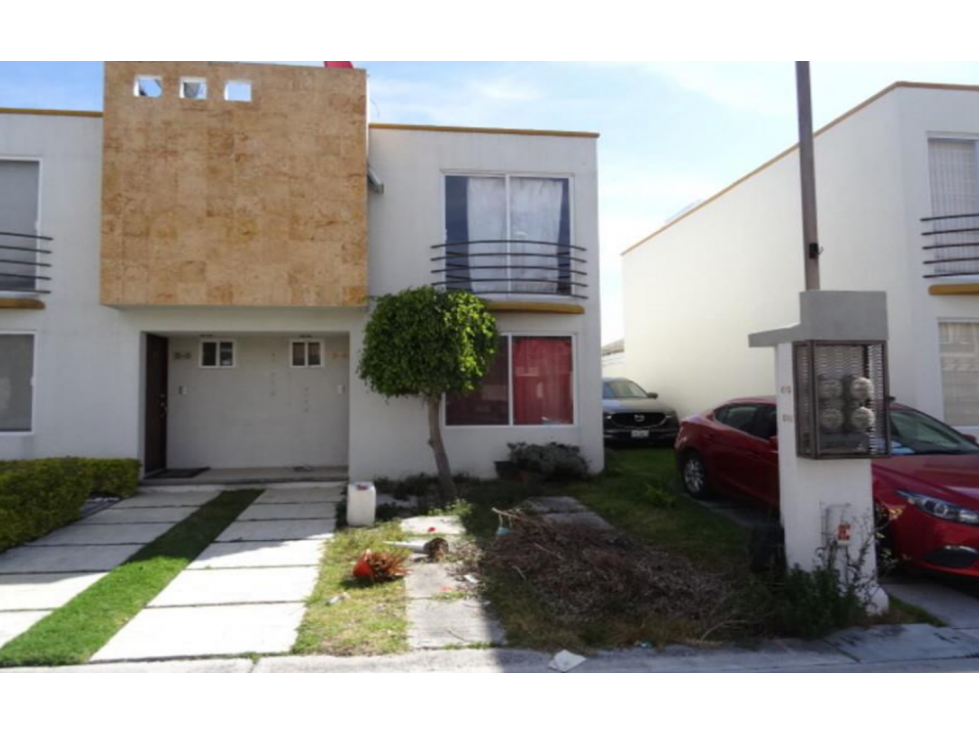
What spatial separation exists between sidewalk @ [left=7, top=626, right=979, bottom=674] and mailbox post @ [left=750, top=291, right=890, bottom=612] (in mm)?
607

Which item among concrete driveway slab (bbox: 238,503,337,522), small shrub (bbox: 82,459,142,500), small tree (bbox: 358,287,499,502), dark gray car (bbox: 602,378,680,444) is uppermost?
small tree (bbox: 358,287,499,502)

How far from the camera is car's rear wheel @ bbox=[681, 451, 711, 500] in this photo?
8430mm

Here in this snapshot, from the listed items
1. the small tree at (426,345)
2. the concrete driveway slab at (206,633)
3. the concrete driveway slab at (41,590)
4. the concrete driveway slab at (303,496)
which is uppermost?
the small tree at (426,345)

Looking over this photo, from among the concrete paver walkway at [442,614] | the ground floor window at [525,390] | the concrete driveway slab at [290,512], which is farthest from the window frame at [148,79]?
the concrete paver walkway at [442,614]

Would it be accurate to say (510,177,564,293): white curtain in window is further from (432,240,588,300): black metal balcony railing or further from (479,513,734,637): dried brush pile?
(479,513,734,637): dried brush pile

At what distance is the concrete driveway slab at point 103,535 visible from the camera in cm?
677

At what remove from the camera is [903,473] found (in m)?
5.63

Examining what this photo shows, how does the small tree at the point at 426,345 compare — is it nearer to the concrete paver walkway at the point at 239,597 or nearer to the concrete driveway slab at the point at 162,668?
the concrete paver walkway at the point at 239,597

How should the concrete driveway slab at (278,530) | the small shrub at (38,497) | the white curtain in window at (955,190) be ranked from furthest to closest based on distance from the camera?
the white curtain in window at (955,190), the concrete driveway slab at (278,530), the small shrub at (38,497)

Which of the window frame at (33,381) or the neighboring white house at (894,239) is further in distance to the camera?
the neighboring white house at (894,239)

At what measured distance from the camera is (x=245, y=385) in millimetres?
11125

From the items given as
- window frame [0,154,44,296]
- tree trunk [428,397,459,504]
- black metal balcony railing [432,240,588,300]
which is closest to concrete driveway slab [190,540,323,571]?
tree trunk [428,397,459,504]

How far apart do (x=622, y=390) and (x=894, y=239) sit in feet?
20.6

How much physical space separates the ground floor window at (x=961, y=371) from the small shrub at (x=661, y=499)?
4889 mm
